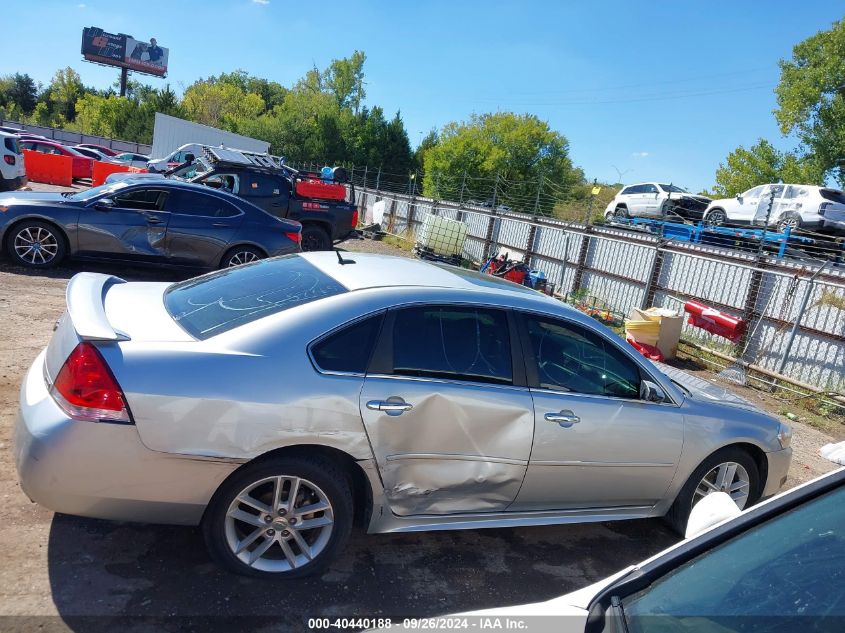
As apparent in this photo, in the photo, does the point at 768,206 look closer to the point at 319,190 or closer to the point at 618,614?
the point at 319,190

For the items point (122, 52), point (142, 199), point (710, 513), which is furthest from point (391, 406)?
point (122, 52)

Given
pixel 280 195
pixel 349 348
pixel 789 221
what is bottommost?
pixel 349 348

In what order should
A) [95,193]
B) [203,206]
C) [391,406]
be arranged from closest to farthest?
1. [391,406]
2. [95,193]
3. [203,206]

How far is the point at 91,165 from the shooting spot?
2753cm

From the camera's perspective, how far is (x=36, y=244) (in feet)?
29.6

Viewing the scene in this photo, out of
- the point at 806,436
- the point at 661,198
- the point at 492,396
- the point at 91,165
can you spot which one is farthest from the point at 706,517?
the point at 91,165

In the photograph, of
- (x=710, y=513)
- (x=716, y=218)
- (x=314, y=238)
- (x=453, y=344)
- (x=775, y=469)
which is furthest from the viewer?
(x=716, y=218)

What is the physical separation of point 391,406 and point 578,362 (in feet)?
4.06

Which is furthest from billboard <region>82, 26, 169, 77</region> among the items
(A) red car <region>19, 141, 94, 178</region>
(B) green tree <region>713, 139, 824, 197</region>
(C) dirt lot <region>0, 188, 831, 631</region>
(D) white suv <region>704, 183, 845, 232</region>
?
(C) dirt lot <region>0, 188, 831, 631</region>

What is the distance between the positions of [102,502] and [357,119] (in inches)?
2225

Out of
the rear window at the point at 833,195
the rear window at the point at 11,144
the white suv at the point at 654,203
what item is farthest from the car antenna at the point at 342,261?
the white suv at the point at 654,203

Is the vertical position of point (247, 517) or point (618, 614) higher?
point (618, 614)

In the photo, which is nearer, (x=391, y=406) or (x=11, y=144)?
(x=391, y=406)

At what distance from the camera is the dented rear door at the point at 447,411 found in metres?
3.31
